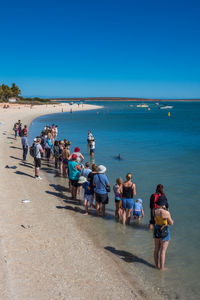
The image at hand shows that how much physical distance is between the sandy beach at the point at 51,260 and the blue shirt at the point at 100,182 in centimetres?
143

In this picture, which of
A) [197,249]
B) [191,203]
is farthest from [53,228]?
[191,203]

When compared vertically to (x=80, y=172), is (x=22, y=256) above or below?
below

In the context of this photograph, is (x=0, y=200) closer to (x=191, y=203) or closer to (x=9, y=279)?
(x=9, y=279)

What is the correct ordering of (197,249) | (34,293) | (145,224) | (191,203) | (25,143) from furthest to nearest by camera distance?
1. (25,143)
2. (191,203)
3. (145,224)
4. (197,249)
5. (34,293)

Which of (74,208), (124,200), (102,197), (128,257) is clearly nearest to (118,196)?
(124,200)

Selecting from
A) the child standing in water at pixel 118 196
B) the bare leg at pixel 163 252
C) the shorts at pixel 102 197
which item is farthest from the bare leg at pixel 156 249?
the shorts at pixel 102 197

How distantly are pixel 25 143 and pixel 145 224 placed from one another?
10353mm

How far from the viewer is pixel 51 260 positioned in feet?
20.3

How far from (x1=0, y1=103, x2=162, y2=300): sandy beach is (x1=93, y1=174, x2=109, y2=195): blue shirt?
143 cm

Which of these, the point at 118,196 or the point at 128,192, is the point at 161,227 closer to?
the point at 128,192

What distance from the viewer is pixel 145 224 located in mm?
9008

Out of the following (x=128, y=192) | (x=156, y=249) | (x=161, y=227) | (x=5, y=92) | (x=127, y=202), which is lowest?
(x=156, y=249)

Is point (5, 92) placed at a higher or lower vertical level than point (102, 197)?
higher

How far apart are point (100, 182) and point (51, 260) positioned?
302 centimetres
